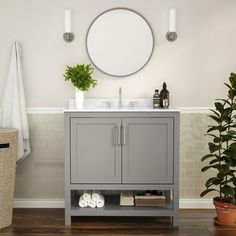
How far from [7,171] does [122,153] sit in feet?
3.22

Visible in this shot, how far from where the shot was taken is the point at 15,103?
3.91 meters

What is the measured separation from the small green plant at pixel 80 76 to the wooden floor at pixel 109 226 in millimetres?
1190

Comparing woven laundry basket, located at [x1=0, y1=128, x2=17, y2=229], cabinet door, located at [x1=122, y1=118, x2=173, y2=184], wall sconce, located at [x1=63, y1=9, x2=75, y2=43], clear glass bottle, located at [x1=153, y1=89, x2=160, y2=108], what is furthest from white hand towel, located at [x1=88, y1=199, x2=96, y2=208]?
wall sconce, located at [x1=63, y1=9, x2=75, y2=43]

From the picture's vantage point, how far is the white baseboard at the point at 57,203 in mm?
4078

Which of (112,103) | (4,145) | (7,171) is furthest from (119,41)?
(7,171)

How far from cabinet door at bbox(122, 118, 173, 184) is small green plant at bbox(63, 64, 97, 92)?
52 cm

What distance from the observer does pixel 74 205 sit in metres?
3.67

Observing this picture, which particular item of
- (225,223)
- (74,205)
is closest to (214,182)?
(225,223)

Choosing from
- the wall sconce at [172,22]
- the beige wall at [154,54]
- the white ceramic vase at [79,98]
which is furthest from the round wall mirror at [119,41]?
the white ceramic vase at [79,98]

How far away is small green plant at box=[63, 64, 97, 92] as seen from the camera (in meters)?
3.62

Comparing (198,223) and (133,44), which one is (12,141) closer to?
(133,44)

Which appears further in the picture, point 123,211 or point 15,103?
point 15,103

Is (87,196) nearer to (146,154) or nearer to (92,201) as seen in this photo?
(92,201)

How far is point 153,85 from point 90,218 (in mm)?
1386
